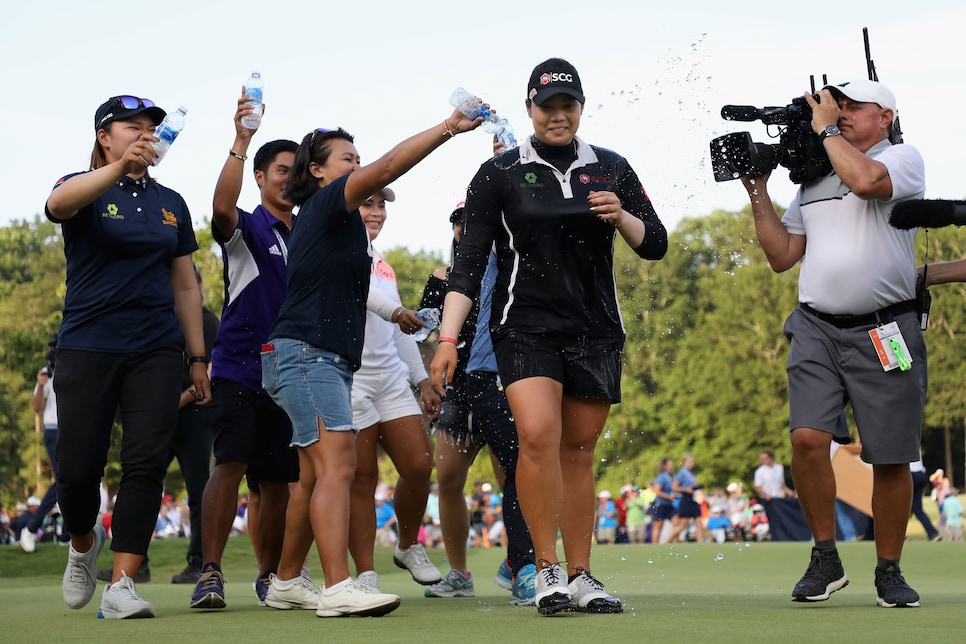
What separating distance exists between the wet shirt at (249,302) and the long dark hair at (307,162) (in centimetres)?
51

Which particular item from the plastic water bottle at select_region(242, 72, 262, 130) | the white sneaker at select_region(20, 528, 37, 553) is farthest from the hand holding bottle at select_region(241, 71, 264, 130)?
the white sneaker at select_region(20, 528, 37, 553)

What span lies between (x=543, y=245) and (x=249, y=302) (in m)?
2.07

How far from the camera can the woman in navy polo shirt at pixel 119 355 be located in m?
6.31

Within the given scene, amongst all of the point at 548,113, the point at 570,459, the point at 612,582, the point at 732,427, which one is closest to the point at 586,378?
the point at 570,459

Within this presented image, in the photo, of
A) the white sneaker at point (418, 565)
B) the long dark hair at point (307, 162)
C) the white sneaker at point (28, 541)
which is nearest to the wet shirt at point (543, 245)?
the long dark hair at point (307, 162)

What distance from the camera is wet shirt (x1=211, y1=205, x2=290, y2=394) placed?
7168 millimetres

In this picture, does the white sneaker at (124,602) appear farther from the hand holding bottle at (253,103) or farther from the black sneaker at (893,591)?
the black sneaker at (893,591)

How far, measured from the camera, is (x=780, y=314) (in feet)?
190

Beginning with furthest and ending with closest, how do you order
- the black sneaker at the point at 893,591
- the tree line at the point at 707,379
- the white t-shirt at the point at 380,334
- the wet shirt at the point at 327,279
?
1. the tree line at the point at 707,379
2. the white t-shirt at the point at 380,334
3. the wet shirt at the point at 327,279
4. the black sneaker at the point at 893,591

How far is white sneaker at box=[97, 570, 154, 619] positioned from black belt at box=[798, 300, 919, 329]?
3.58 meters

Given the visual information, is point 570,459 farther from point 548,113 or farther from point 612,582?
point 612,582

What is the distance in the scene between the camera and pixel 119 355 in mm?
6344

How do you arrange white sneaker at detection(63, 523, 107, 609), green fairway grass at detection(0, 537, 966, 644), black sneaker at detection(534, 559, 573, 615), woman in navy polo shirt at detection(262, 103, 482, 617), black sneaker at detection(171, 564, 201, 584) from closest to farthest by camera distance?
1. green fairway grass at detection(0, 537, 966, 644)
2. black sneaker at detection(534, 559, 573, 615)
3. woman in navy polo shirt at detection(262, 103, 482, 617)
4. white sneaker at detection(63, 523, 107, 609)
5. black sneaker at detection(171, 564, 201, 584)

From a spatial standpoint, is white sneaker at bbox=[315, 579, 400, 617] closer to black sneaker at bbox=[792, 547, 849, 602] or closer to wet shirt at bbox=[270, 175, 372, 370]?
wet shirt at bbox=[270, 175, 372, 370]
